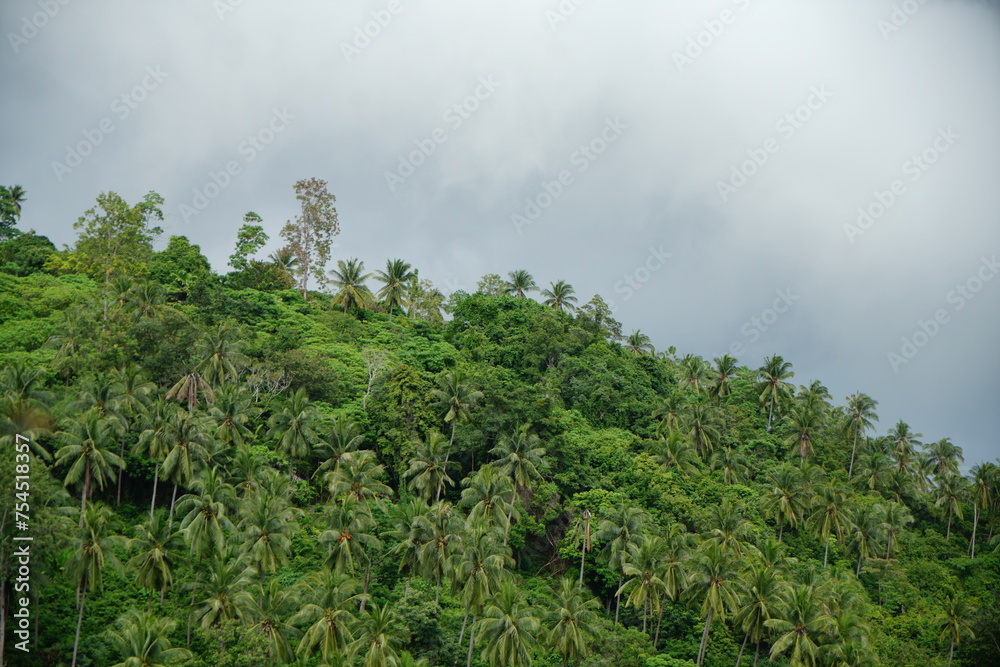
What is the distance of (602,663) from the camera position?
186ft

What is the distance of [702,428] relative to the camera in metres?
85.2

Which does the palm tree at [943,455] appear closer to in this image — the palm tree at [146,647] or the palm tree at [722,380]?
the palm tree at [722,380]

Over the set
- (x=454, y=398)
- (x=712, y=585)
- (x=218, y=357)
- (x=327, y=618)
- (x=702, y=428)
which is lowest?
(x=327, y=618)

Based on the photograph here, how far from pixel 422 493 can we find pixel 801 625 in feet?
92.6

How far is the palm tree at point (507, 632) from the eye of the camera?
53469mm

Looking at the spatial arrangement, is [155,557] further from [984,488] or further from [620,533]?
[984,488]

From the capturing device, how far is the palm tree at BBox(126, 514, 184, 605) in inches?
2096

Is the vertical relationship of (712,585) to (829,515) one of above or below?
below

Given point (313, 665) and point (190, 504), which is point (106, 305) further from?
point (313, 665)

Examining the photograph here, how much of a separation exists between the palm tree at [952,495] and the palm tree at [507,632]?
58.2 m

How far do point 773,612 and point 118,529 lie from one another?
45.8 m

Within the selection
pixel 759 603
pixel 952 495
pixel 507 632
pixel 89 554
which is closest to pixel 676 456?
pixel 759 603

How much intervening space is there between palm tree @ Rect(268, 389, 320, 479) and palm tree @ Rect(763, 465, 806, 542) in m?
39.7

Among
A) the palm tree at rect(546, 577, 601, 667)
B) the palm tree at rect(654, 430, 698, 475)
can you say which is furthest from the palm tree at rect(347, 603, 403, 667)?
the palm tree at rect(654, 430, 698, 475)
